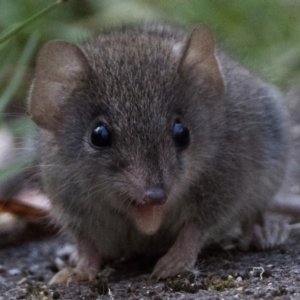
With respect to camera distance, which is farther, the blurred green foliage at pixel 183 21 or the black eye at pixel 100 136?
the blurred green foliage at pixel 183 21

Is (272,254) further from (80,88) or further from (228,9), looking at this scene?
(228,9)

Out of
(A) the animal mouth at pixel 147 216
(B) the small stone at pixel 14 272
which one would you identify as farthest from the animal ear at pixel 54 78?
(B) the small stone at pixel 14 272

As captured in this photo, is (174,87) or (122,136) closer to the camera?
(122,136)

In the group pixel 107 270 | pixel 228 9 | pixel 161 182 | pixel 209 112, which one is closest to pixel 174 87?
pixel 209 112

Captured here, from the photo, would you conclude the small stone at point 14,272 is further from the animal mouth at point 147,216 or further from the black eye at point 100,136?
the black eye at point 100,136

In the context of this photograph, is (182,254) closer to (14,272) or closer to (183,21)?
(14,272)
